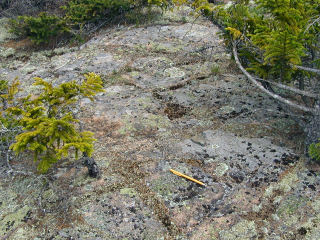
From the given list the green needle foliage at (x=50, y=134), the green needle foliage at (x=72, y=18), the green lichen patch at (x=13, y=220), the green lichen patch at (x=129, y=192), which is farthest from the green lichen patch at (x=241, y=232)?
the green needle foliage at (x=72, y=18)

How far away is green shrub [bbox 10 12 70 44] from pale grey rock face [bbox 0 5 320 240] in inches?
89.8

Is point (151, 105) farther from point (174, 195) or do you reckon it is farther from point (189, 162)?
point (174, 195)

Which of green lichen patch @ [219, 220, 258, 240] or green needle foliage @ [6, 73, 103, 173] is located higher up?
green needle foliage @ [6, 73, 103, 173]

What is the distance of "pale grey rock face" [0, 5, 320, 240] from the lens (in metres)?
4.34

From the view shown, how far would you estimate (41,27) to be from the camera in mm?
9953

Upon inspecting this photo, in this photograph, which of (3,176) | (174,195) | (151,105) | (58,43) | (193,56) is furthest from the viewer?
(58,43)

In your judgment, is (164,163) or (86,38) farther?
(86,38)

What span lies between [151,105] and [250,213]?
3.35 metres

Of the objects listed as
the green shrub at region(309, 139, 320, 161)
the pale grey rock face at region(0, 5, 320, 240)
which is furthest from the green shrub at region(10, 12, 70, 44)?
the green shrub at region(309, 139, 320, 161)

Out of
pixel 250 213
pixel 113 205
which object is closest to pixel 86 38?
pixel 113 205

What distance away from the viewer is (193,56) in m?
9.20

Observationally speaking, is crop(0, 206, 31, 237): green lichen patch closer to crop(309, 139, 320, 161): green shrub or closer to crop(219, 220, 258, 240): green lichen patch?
crop(219, 220, 258, 240): green lichen patch

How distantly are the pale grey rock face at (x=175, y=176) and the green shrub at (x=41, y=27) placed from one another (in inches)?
89.8

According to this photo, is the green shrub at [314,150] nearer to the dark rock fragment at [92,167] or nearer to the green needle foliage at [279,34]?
the green needle foliage at [279,34]
